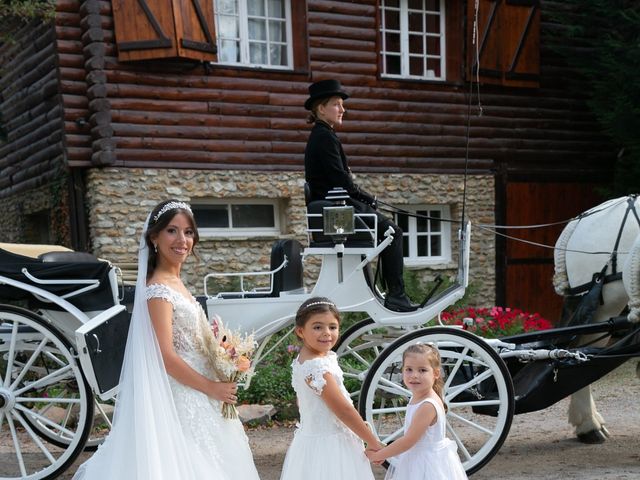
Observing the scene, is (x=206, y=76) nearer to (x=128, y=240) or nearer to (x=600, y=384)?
(x=128, y=240)

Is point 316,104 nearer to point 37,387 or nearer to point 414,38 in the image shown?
point 37,387

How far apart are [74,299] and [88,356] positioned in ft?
2.67

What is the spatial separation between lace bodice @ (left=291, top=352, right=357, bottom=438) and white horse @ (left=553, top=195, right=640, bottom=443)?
→ 266 cm

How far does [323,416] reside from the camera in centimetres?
336

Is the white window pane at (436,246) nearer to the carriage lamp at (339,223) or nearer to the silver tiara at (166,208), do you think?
the carriage lamp at (339,223)

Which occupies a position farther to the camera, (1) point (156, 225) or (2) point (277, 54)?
(2) point (277, 54)

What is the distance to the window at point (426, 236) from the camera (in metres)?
11.1

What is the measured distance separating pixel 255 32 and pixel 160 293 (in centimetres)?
759

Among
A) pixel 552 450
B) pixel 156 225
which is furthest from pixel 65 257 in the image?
pixel 552 450

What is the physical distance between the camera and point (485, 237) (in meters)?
11.2

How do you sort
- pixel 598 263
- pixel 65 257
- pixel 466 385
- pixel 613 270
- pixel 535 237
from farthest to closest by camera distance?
1. pixel 535 237
2. pixel 598 263
3. pixel 613 270
4. pixel 65 257
5. pixel 466 385

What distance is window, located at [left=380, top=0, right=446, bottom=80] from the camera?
10.9 m

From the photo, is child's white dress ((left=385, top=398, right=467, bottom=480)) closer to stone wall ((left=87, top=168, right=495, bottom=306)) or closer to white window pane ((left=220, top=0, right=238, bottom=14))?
stone wall ((left=87, top=168, right=495, bottom=306))

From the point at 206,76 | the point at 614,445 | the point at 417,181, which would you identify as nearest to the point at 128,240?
the point at 206,76
